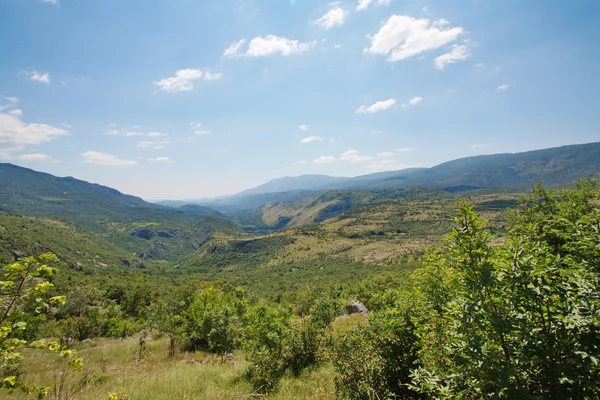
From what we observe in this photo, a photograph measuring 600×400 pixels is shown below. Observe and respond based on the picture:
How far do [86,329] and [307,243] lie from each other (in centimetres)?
17046

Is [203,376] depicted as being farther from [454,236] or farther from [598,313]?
[598,313]

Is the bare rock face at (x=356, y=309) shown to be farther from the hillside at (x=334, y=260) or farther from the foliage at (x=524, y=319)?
the hillside at (x=334, y=260)

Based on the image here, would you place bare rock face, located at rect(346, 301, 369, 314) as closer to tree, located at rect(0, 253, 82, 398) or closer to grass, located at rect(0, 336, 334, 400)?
grass, located at rect(0, 336, 334, 400)

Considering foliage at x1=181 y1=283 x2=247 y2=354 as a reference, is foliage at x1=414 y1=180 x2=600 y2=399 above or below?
above

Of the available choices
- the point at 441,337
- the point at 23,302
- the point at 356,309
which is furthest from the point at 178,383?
the point at 356,309

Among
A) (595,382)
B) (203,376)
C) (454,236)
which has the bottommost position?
(203,376)

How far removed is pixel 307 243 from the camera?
197m

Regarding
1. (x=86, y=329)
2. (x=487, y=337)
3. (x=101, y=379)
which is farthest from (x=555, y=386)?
(x=86, y=329)

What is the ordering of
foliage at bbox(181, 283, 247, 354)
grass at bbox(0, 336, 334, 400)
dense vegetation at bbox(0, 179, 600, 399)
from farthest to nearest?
1. foliage at bbox(181, 283, 247, 354)
2. grass at bbox(0, 336, 334, 400)
3. dense vegetation at bbox(0, 179, 600, 399)

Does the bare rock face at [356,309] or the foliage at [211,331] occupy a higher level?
the foliage at [211,331]

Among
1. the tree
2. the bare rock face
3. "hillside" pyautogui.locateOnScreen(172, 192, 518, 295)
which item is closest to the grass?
the tree

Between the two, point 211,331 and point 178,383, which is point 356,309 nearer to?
point 211,331

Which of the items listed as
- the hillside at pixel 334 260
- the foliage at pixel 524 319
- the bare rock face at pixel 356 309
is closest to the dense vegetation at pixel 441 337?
the foliage at pixel 524 319

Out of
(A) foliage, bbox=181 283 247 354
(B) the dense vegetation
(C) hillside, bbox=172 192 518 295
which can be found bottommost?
(C) hillside, bbox=172 192 518 295
